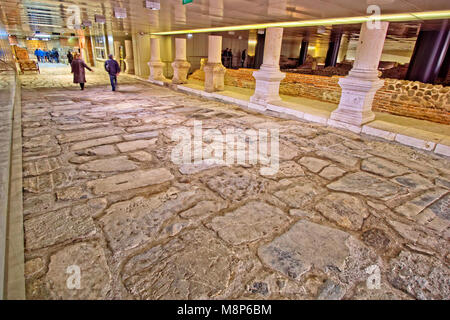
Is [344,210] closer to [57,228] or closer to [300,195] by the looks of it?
[300,195]

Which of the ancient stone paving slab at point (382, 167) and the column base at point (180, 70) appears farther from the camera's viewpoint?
the column base at point (180, 70)

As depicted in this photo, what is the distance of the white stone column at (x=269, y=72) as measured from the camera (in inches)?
259

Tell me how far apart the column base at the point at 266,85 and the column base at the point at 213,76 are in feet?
7.33

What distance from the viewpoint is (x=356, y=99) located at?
5129 mm

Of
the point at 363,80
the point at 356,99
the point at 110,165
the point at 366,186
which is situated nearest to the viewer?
the point at 366,186

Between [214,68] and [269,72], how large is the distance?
2.71m

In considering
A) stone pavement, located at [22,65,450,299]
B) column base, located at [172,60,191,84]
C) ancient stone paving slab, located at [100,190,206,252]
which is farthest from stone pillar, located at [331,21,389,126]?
column base, located at [172,60,191,84]

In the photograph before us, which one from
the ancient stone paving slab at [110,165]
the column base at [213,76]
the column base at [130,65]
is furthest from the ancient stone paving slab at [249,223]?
the column base at [130,65]

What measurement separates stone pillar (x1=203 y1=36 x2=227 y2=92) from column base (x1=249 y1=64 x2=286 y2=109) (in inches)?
88.3

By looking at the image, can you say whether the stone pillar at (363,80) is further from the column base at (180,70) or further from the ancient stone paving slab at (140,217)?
the column base at (180,70)

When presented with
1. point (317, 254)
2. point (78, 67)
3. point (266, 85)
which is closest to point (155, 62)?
point (78, 67)

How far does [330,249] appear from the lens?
2047 mm
